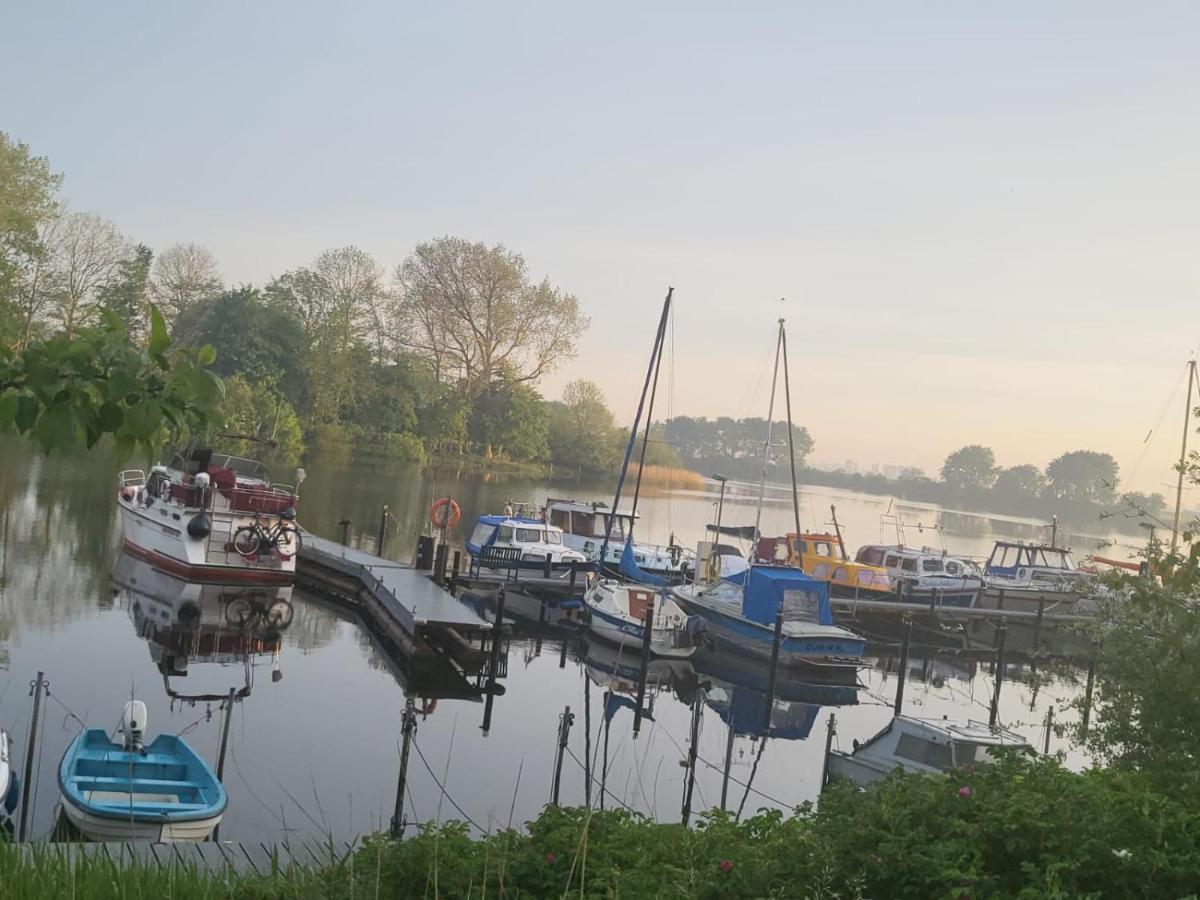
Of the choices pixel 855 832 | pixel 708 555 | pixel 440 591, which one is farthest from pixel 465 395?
pixel 855 832

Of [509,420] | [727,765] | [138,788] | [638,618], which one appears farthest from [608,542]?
[509,420]

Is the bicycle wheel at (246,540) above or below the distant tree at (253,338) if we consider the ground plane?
below

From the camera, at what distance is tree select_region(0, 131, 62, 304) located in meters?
52.8

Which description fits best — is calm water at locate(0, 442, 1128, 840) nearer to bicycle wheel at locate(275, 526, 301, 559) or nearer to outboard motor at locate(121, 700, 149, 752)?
outboard motor at locate(121, 700, 149, 752)

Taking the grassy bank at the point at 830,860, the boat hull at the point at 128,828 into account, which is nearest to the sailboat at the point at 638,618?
the boat hull at the point at 128,828

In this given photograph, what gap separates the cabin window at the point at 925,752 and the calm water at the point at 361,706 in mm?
1278

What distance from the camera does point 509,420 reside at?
8569cm

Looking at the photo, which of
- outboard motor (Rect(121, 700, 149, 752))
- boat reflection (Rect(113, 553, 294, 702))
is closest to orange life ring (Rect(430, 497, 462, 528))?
boat reflection (Rect(113, 553, 294, 702))

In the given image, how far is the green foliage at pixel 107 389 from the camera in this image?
3.43 m

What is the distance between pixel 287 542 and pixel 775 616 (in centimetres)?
1279

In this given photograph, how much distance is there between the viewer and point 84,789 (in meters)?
12.0

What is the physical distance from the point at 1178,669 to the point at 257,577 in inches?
964

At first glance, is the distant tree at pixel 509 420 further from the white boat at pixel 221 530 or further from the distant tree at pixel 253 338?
the white boat at pixel 221 530

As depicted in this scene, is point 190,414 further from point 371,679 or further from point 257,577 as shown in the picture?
point 257,577
